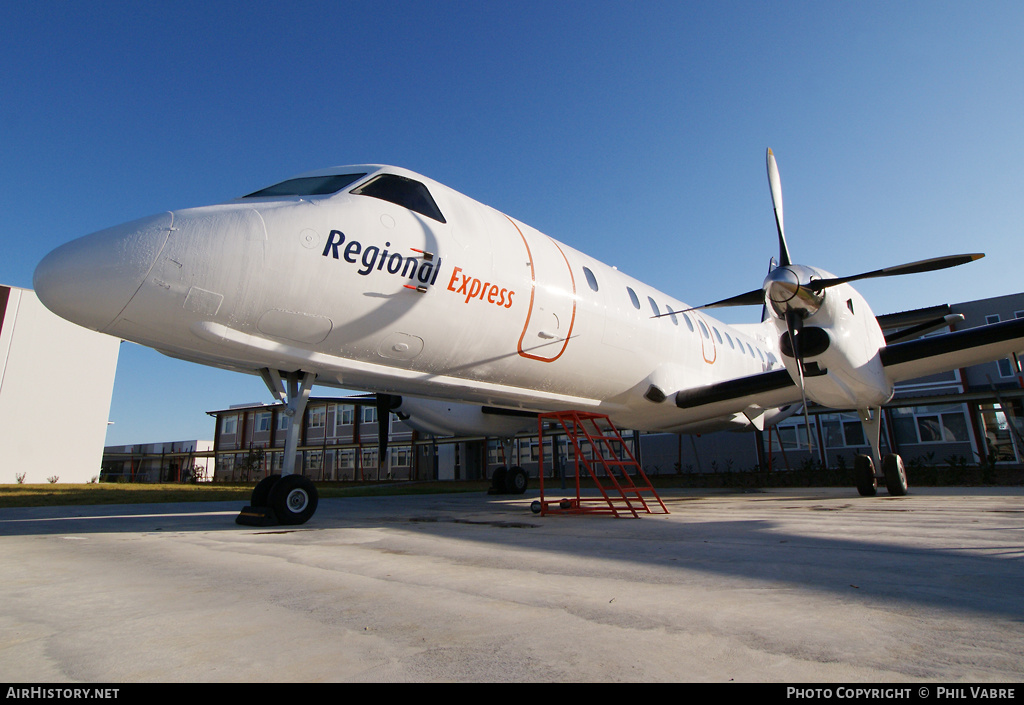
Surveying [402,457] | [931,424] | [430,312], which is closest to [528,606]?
[430,312]

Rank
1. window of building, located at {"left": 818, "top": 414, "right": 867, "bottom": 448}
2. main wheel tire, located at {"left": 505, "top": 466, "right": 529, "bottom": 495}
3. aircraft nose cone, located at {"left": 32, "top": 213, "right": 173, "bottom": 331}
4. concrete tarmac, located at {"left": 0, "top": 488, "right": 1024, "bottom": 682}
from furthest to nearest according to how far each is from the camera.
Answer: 1. window of building, located at {"left": 818, "top": 414, "right": 867, "bottom": 448}
2. main wheel tire, located at {"left": 505, "top": 466, "right": 529, "bottom": 495}
3. aircraft nose cone, located at {"left": 32, "top": 213, "right": 173, "bottom": 331}
4. concrete tarmac, located at {"left": 0, "top": 488, "right": 1024, "bottom": 682}

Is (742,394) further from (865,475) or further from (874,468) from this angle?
(874,468)

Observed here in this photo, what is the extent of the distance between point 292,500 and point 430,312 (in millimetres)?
2636

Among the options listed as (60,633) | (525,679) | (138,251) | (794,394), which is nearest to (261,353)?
(138,251)

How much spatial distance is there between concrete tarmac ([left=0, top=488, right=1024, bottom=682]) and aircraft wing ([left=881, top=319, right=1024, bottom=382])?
392 centimetres

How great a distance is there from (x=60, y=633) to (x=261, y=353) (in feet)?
11.2

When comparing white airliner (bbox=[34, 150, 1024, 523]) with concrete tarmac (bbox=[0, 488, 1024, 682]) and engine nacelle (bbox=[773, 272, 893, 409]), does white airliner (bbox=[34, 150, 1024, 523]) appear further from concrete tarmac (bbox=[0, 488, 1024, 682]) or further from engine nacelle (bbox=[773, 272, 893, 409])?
concrete tarmac (bbox=[0, 488, 1024, 682])

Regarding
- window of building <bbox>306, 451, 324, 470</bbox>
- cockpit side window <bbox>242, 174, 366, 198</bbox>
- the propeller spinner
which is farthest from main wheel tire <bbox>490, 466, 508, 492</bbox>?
window of building <bbox>306, 451, 324, 470</bbox>

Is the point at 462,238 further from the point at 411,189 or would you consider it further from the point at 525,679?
the point at 525,679

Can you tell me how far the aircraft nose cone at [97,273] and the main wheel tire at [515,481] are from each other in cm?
1004

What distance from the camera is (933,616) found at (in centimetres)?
218

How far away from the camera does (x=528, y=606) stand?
2.54 metres

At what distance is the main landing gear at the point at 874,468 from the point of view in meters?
8.95

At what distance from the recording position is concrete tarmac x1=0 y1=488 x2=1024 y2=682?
5.70ft
